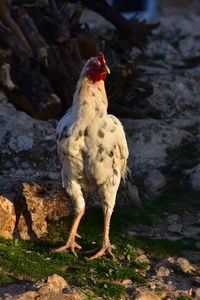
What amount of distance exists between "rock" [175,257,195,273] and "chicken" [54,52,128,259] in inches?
31.9

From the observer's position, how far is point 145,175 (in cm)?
999

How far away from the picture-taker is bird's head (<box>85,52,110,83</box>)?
6793 millimetres

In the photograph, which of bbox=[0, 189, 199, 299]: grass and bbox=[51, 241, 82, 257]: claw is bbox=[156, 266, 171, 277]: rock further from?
bbox=[51, 241, 82, 257]: claw

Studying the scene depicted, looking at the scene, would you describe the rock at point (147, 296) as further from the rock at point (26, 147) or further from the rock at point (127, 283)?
the rock at point (26, 147)

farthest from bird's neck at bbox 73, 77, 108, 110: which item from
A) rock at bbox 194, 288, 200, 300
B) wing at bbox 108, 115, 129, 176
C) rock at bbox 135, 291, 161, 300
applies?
rock at bbox 194, 288, 200, 300

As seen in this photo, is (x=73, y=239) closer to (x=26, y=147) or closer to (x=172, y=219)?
(x=172, y=219)

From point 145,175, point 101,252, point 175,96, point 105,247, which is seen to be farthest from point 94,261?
point 175,96

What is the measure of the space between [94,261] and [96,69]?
2.20m

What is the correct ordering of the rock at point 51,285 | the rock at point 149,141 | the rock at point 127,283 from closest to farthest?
1. the rock at point 51,285
2. the rock at point 127,283
3. the rock at point 149,141

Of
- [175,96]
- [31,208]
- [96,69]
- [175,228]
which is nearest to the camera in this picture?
[96,69]

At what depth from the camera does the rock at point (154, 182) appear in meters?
9.65

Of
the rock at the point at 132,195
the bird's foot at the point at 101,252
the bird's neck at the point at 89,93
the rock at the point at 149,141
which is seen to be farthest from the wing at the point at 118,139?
the rock at the point at 149,141

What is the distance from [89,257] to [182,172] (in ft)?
11.9

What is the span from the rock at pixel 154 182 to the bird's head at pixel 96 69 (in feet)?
10.5
